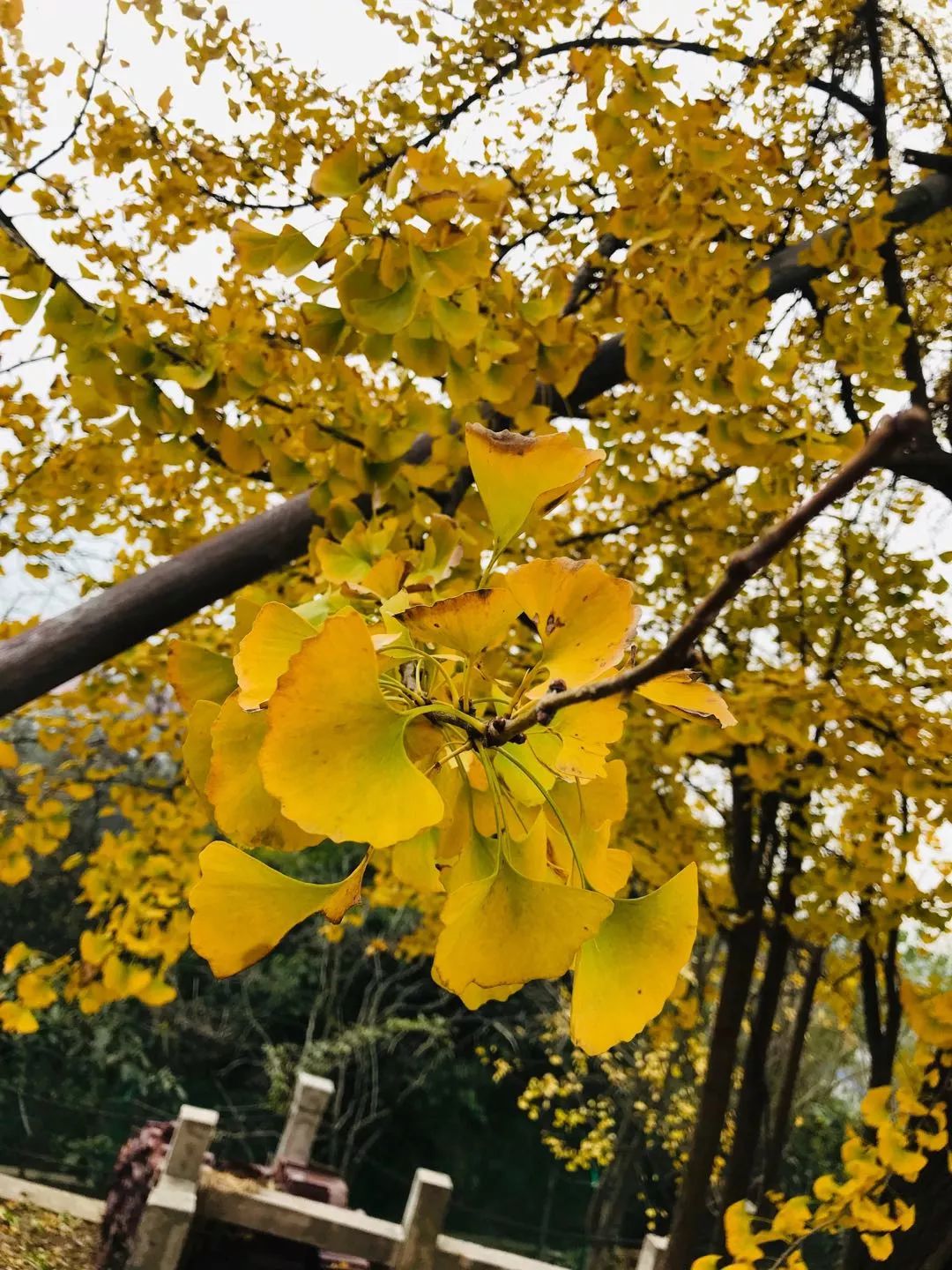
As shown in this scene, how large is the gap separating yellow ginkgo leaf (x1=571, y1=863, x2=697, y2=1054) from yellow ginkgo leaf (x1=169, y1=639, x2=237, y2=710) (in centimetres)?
Answer: 23

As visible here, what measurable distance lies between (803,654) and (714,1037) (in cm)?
178

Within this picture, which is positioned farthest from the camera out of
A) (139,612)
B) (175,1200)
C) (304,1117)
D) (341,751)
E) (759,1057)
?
(304,1117)

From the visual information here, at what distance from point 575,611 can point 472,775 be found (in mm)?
91

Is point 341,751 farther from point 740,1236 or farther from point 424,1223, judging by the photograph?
point 424,1223

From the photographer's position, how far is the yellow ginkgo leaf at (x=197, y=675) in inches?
18.2

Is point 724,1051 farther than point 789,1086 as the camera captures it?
No

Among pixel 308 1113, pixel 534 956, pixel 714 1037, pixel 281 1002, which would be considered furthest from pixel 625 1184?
pixel 534 956

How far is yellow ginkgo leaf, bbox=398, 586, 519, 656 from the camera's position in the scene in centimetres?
35

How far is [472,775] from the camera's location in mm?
399

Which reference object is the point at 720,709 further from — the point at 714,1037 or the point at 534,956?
the point at 714,1037

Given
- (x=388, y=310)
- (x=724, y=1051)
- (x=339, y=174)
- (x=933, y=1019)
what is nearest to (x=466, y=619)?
(x=388, y=310)

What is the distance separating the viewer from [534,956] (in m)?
0.33

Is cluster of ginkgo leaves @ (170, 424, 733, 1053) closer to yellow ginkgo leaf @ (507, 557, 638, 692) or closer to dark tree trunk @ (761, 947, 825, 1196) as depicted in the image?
yellow ginkgo leaf @ (507, 557, 638, 692)

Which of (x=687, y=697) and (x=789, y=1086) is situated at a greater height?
(x=789, y=1086)
